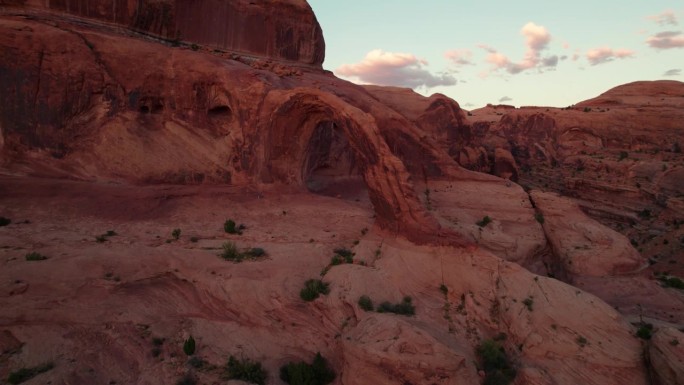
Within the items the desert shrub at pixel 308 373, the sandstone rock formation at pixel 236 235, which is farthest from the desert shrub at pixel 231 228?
the desert shrub at pixel 308 373

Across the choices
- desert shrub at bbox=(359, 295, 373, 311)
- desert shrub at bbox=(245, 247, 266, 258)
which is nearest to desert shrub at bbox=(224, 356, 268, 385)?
desert shrub at bbox=(359, 295, 373, 311)

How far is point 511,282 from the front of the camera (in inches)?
578

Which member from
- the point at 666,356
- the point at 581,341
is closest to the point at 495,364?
the point at 581,341

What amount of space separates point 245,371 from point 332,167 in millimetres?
15236

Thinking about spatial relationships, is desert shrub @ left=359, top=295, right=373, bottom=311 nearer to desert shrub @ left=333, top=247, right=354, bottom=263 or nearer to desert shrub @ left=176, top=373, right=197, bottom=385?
→ desert shrub @ left=333, top=247, right=354, bottom=263

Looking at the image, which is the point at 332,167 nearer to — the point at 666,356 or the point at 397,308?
the point at 397,308

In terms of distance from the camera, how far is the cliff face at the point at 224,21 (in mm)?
20750

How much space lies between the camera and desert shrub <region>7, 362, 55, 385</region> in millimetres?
11352

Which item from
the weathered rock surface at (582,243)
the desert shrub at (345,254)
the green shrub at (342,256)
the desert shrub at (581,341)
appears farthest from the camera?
the weathered rock surface at (582,243)

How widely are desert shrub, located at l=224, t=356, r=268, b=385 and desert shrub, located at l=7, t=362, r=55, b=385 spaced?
481 centimetres

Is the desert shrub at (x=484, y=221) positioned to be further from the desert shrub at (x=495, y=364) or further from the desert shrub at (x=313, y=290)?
the desert shrub at (x=313, y=290)

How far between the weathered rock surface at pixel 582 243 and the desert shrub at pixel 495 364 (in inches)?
322

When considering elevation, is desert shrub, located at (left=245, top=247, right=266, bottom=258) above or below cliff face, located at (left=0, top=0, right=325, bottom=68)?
below

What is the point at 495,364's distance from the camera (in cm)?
1272
